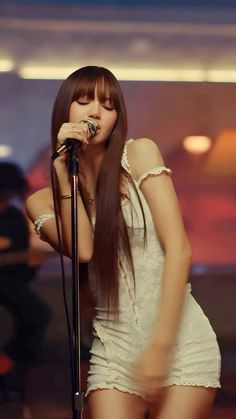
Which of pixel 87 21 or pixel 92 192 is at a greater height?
pixel 87 21

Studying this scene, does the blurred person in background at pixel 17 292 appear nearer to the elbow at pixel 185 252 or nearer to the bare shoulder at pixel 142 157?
the bare shoulder at pixel 142 157

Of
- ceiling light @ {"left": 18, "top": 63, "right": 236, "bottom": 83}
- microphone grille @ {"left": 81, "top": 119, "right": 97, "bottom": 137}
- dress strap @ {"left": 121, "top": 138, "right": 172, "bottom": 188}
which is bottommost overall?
dress strap @ {"left": 121, "top": 138, "right": 172, "bottom": 188}

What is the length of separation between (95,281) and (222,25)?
1638 millimetres

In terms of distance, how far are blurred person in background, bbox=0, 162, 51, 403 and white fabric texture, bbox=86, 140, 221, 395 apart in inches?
54.1

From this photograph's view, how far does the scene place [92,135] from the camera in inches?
65.0

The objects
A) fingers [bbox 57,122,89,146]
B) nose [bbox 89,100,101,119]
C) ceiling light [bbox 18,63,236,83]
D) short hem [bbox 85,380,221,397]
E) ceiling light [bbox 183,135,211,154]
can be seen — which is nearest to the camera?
fingers [bbox 57,122,89,146]

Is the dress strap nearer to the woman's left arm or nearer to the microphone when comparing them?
the woman's left arm

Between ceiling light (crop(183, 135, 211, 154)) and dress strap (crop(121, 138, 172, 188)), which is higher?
ceiling light (crop(183, 135, 211, 154))

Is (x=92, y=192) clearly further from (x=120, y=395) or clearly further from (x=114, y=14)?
(x=114, y=14)

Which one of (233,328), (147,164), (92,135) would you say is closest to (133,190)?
(147,164)

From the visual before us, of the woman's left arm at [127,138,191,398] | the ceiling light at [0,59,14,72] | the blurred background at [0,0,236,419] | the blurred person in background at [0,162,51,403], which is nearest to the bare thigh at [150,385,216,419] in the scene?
the woman's left arm at [127,138,191,398]

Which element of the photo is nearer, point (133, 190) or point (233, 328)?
point (133, 190)

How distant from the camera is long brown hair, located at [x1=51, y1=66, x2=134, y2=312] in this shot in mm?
1724

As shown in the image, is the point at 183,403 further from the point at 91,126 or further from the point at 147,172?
the point at 91,126
